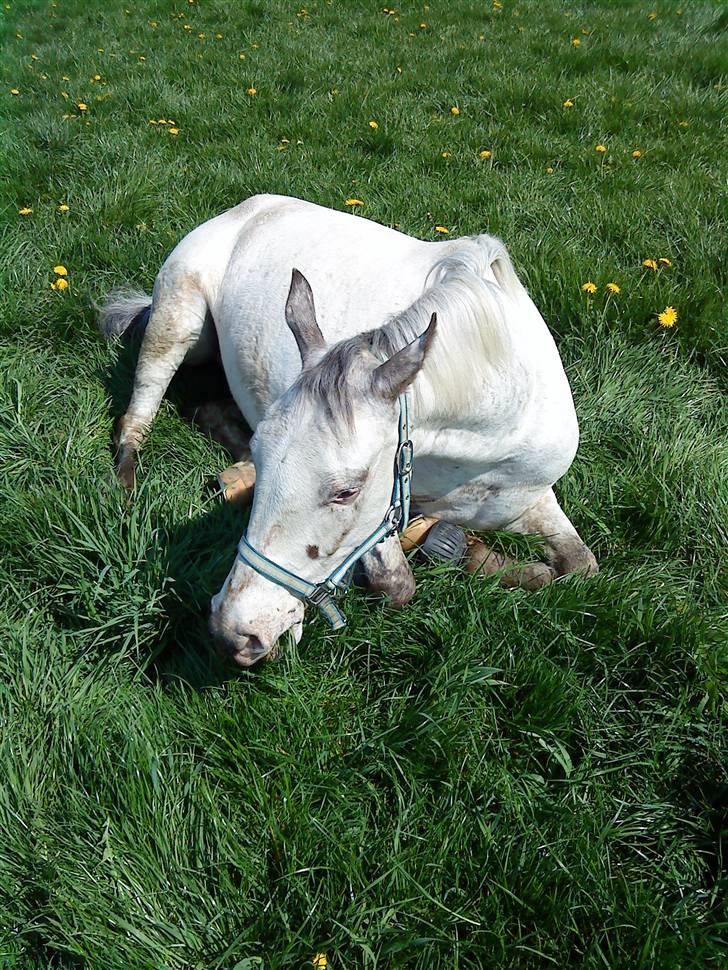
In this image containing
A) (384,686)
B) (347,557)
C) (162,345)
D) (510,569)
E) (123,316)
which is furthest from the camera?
(123,316)

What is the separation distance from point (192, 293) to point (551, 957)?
2.93m

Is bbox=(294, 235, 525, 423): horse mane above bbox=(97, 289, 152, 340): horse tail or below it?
above

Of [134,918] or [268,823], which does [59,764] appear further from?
[268,823]

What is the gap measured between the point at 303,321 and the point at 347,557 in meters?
0.67

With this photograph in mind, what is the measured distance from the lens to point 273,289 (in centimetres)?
307

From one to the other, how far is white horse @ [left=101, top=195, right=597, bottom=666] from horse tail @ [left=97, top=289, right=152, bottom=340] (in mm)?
13

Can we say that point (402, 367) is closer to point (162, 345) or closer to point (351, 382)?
point (351, 382)

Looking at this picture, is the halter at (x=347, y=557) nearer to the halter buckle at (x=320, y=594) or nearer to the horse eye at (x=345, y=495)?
the halter buckle at (x=320, y=594)

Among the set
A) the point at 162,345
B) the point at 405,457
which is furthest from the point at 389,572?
the point at 162,345

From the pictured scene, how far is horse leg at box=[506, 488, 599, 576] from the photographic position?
260 cm

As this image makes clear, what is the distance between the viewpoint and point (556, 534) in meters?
2.69

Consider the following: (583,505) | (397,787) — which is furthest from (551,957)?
(583,505)

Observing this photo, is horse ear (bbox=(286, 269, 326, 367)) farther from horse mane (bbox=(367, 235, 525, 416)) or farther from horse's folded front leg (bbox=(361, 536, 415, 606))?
horse's folded front leg (bbox=(361, 536, 415, 606))

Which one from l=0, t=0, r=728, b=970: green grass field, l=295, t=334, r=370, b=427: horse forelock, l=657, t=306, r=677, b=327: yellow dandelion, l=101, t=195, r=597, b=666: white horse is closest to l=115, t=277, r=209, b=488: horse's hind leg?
l=101, t=195, r=597, b=666: white horse
